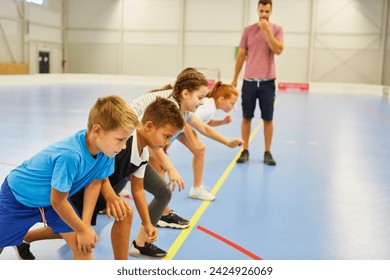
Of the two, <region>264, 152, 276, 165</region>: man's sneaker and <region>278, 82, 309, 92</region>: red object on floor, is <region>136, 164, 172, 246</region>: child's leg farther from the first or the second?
<region>278, 82, 309, 92</region>: red object on floor

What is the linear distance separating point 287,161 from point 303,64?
20.9 metres

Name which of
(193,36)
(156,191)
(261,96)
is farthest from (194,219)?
(193,36)

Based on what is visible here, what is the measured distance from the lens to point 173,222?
10.6ft

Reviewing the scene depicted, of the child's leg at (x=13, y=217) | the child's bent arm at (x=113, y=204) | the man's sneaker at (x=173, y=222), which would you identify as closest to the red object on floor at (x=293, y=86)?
the man's sneaker at (x=173, y=222)

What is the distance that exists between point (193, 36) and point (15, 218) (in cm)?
2542

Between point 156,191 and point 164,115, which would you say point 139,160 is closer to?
point 164,115

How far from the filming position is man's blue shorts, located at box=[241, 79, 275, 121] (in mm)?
5605

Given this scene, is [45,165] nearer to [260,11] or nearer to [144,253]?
[144,253]

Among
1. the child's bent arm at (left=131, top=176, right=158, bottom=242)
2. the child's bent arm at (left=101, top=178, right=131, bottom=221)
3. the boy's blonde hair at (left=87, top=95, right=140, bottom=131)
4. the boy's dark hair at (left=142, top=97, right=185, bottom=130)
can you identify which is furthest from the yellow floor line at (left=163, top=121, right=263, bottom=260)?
the boy's blonde hair at (left=87, top=95, right=140, bottom=131)

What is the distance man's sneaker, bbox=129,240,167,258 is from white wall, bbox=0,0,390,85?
74.9ft

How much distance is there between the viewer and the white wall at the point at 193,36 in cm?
2433

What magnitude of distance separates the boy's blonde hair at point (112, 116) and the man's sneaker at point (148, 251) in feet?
3.36

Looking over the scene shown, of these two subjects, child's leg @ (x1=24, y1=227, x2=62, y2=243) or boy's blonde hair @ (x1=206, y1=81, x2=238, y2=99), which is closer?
child's leg @ (x1=24, y1=227, x2=62, y2=243)
